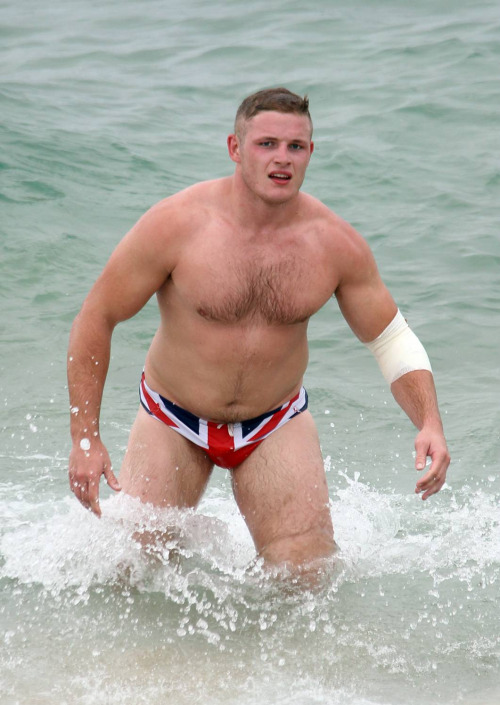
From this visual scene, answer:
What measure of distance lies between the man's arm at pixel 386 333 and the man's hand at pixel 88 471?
3.95ft

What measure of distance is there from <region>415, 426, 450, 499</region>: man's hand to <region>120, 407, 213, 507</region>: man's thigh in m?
0.99

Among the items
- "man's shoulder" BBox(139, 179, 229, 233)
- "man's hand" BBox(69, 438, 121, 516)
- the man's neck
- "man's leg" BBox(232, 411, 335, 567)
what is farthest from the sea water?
the man's neck

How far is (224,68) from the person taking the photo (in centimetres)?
1375

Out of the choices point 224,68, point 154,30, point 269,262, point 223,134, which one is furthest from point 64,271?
point 154,30

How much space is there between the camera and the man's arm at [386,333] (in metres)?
4.25

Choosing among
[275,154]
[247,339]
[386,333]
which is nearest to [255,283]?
[247,339]

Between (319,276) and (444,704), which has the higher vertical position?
(319,276)

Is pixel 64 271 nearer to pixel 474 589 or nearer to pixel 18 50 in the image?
pixel 474 589

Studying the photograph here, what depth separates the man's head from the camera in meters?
4.05

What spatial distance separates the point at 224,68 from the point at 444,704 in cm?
1128

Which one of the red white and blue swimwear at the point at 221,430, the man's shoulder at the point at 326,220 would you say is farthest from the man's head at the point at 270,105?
the red white and blue swimwear at the point at 221,430

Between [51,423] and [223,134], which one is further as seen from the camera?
[223,134]

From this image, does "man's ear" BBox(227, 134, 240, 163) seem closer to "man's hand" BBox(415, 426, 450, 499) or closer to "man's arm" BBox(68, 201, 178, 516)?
"man's arm" BBox(68, 201, 178, 516)

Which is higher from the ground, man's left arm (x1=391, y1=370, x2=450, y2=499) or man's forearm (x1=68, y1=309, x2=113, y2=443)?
man's forearm (x1=68, y1=309, x2=113, y2=443)
